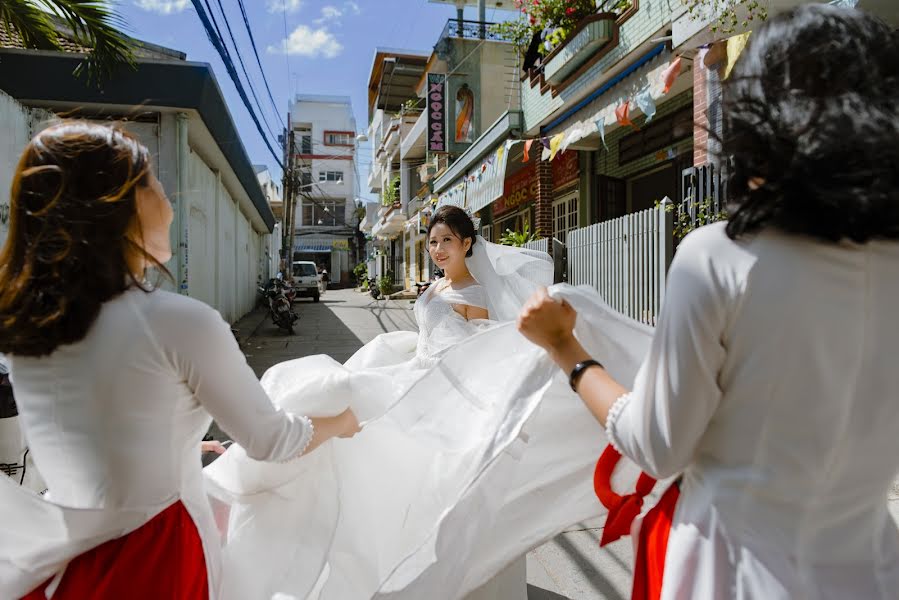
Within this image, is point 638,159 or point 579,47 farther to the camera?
point 638,159

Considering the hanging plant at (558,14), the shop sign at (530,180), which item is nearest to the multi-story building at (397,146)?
the shop sign at (530,180)

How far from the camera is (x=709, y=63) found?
643 centimetres

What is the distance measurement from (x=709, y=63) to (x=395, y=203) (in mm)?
25050

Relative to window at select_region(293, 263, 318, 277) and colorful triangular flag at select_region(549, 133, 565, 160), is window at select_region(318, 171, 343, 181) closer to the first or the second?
window at select_region(293, 263, 318, 277)

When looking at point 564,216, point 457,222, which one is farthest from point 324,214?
point 457,222

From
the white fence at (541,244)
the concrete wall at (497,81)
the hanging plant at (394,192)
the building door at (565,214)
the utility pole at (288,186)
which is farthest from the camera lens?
the hanging plant at (394,192)

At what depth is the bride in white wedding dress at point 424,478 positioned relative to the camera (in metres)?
1.47

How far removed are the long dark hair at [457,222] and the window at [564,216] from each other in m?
9.15

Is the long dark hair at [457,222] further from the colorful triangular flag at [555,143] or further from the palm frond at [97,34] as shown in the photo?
the colorful triangular flag at [555,143]

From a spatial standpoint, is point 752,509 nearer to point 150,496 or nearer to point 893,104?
point 893,104

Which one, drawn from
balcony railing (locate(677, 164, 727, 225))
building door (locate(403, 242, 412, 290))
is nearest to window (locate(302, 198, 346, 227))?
building door (locate(403, 242, 412, 290))

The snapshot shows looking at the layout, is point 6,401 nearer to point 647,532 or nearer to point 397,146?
point 647,532

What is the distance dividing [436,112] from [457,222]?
16972 mm

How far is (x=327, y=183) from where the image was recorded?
2192 inches
